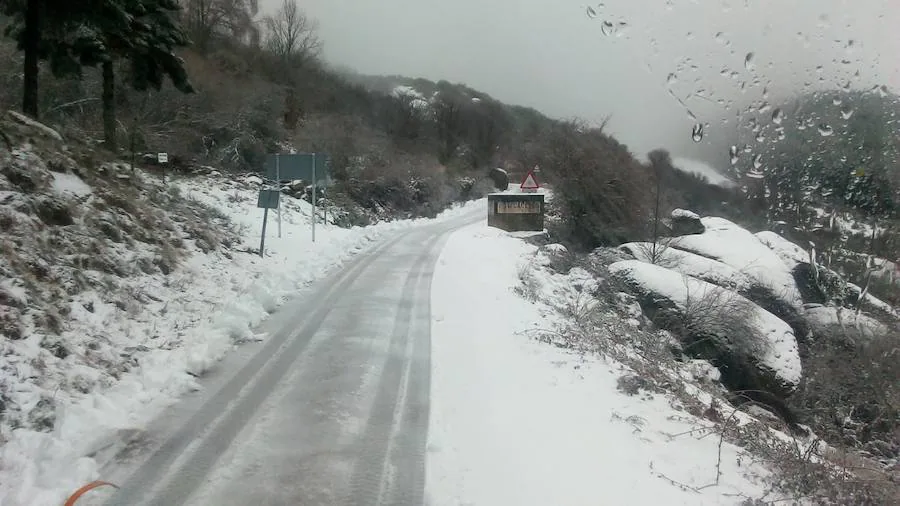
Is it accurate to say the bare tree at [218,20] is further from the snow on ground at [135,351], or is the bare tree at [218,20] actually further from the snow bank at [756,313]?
the snow bank at [756,313]

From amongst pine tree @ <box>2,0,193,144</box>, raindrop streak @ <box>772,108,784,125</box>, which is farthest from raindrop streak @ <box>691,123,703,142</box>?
pine tree @ <box>2,0,193,144</box>

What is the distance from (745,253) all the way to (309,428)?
56.8 ft

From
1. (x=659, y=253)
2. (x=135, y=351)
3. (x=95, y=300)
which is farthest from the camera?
(x=659, y=253)

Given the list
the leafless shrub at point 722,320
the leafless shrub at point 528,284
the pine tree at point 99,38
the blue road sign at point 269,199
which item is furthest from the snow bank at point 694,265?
the pine tree at point 99,38

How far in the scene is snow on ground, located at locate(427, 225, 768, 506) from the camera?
439 centimetres

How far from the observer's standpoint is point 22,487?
392 centimetres

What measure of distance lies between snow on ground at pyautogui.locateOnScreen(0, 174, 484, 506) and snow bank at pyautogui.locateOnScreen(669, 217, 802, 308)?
1206 centimetres

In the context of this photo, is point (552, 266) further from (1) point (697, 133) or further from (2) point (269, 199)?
(1) point (697, 133)

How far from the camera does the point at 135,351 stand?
6.69 meters

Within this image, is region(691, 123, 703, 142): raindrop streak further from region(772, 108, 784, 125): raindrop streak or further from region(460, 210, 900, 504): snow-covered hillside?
region(460, 210, 900, 504): snow-covered hillside

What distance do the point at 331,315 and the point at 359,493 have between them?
5365mm

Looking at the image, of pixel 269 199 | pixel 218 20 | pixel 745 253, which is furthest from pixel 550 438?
pixel 218 20

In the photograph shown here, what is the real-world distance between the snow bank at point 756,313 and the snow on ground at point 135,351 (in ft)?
24.6

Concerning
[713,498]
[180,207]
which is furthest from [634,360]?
[180,207]
